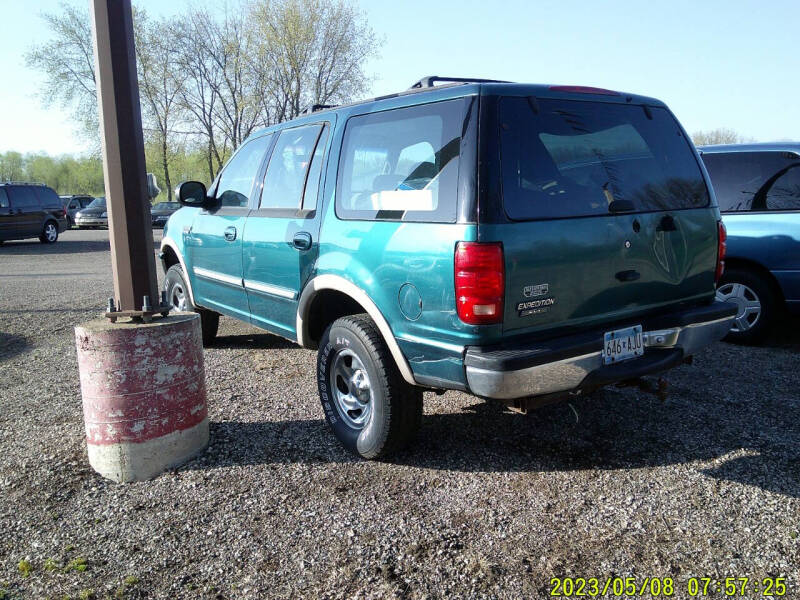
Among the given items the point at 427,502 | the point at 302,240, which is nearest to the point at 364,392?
the point at 427,502

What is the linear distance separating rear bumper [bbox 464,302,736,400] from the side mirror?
3170 mm

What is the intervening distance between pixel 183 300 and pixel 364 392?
3.05 m

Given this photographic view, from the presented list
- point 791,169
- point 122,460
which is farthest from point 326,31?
point 122,460

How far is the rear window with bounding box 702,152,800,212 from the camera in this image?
5523 millimetres

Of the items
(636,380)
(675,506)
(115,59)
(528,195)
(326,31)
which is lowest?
(675,506)

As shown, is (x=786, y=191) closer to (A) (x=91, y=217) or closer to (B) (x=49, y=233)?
(B) (x=49, y=233)

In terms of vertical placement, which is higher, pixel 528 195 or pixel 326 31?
pixel 326 31

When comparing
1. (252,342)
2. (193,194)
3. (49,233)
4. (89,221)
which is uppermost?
(193,194)

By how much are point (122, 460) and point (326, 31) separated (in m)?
33.9

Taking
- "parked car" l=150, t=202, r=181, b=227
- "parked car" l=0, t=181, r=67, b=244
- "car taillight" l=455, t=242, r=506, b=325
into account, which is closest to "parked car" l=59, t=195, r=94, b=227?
"parked car" l=150, t=202, r=181, b=227

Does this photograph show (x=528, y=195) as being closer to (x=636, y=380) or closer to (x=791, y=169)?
(x=636, y=380)

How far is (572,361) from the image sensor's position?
9.48 feet

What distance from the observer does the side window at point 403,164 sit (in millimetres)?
2945

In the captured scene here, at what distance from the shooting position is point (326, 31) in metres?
33.4
